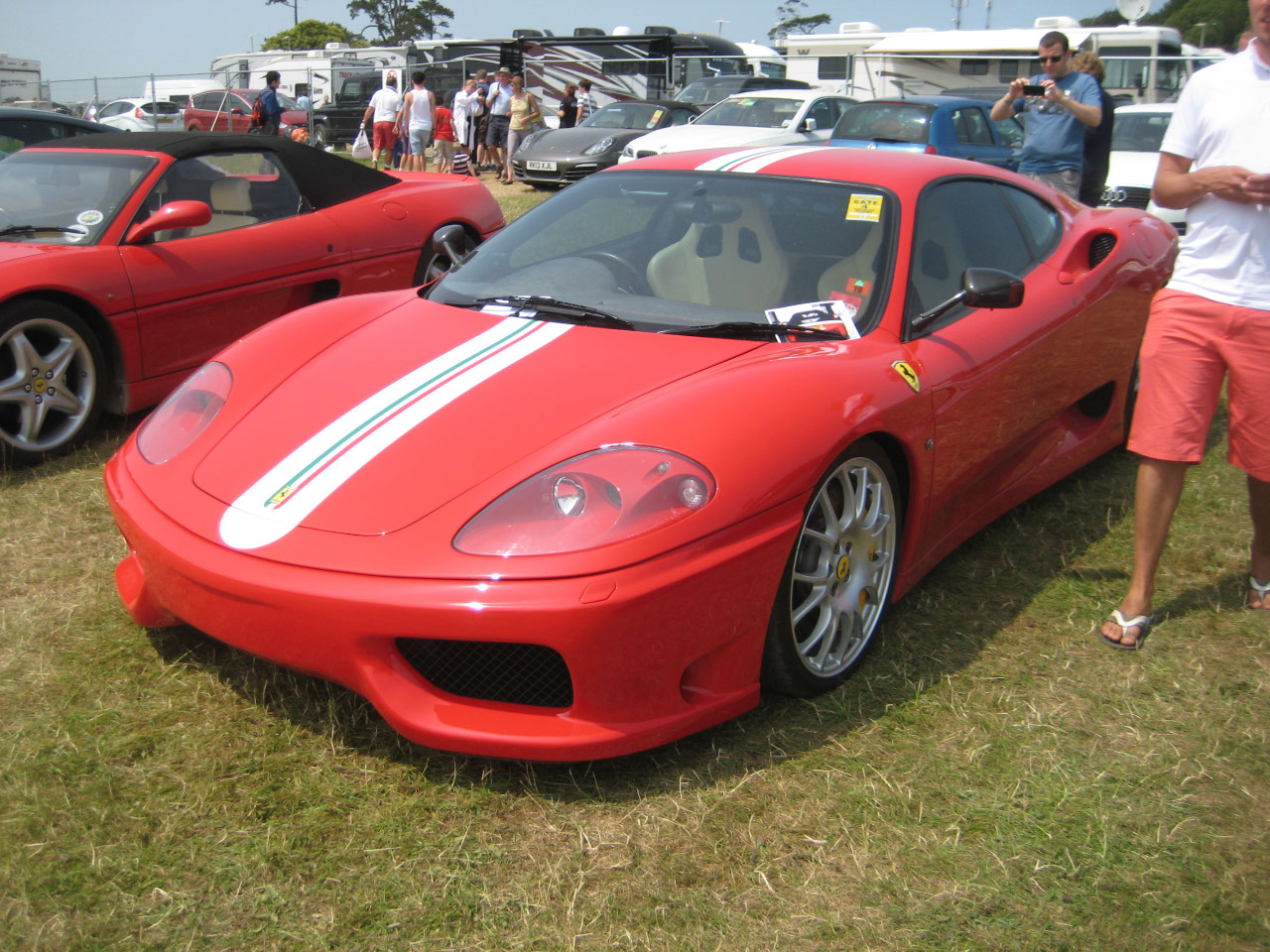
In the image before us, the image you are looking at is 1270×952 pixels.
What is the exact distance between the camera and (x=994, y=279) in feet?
9.57

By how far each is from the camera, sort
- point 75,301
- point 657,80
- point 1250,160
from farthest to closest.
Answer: point 657,80, point 75,301, point 1250,160

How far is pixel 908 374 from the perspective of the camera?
9.17ft

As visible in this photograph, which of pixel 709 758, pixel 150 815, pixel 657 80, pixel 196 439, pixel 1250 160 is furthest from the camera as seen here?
pixel 657 80

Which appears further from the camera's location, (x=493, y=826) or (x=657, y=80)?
(x=657, y=80)

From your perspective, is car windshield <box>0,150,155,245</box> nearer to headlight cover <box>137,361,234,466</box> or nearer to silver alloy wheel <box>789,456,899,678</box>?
headlight cover <box>137,361,234,466</box>

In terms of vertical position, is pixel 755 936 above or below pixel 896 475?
below

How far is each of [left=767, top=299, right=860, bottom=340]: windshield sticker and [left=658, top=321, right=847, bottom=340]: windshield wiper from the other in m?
0.02

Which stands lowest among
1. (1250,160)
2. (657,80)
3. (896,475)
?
(896,475)

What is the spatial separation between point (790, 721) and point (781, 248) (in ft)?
4.25

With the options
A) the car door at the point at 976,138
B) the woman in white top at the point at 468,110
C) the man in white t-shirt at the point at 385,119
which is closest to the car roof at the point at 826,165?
the car door at the point at 976,138

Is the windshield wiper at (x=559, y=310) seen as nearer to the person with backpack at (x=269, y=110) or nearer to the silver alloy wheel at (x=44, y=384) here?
the silver alloy wheel at (x=44, y=384)

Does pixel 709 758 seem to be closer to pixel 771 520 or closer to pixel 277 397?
pixel 771 520

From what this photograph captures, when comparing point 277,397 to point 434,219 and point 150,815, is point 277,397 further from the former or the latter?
point 434,219

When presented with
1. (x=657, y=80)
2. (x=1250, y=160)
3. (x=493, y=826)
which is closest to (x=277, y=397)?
(x=493, y=826)
